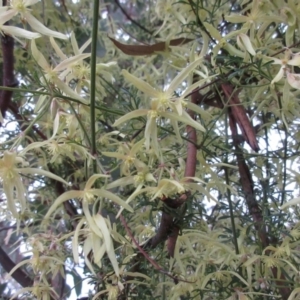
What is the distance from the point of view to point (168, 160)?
22.6 inches

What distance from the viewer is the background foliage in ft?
1.58

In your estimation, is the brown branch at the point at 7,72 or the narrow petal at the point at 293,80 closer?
the narrow petal at the point at 293,80

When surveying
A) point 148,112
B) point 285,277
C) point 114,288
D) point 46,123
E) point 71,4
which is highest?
point 71,4

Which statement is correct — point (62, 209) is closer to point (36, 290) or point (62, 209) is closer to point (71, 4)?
point (36, 290)

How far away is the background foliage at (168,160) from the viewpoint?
1.58ft

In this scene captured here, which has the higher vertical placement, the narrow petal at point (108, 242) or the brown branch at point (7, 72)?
the brown branch at point (7, 72)

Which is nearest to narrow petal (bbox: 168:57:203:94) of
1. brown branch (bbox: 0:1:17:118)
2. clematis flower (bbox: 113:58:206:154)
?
clematis flower (bbox: 113:58:206:154)

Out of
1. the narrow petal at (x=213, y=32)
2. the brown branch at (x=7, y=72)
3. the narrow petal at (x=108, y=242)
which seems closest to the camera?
the narrow petal at (x=108, y=242)

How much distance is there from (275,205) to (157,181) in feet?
0.80

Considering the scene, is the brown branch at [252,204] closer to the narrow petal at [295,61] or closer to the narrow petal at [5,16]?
the narrow petal at [295,61]

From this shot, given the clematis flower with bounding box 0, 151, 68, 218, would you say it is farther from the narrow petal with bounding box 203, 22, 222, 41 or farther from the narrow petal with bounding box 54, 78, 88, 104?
the narrow petal with bounding box 203, 22, 222, 41

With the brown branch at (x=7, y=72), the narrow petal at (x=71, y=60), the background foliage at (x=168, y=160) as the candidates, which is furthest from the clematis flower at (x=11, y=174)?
the brown branch at (x=7, y=72)

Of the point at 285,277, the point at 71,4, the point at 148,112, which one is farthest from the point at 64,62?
the point at 71,4

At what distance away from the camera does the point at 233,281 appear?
0.62 m
